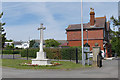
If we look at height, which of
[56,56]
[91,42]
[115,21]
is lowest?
[56,56]

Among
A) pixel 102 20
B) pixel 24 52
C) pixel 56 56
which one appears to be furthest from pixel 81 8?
pixel 102 20

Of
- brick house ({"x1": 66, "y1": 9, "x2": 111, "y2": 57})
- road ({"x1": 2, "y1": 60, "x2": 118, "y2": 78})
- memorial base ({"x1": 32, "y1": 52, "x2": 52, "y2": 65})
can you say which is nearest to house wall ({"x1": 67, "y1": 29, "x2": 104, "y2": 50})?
brick house ({"x1": 66, "y1": 9, "x2": 111, "y2": 57})

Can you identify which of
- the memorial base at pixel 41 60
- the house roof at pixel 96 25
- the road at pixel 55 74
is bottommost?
the road at pixel 55 74

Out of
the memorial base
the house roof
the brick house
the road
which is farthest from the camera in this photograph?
the house roof

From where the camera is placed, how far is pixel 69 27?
44469 millimetres

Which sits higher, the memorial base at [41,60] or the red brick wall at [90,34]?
the red brick wall at [90,34]

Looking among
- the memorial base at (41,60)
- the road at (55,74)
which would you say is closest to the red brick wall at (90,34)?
the memorial base at (41,60)

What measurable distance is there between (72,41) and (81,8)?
83.6 ft

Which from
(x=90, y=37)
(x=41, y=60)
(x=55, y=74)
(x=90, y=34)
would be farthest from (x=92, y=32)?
(x=55, y=74)

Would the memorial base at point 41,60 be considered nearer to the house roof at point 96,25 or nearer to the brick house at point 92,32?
the brick house at point 92,32

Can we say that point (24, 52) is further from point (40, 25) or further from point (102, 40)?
point (102, 40)

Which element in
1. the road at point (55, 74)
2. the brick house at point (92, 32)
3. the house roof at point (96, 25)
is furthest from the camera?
the house roof at point (96, 25)

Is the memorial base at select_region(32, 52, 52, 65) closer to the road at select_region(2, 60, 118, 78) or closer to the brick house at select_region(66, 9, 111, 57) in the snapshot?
the road at select_region(2, 60, 118, 78)

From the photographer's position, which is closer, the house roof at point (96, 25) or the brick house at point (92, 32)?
the brick house at point (92, 32)
